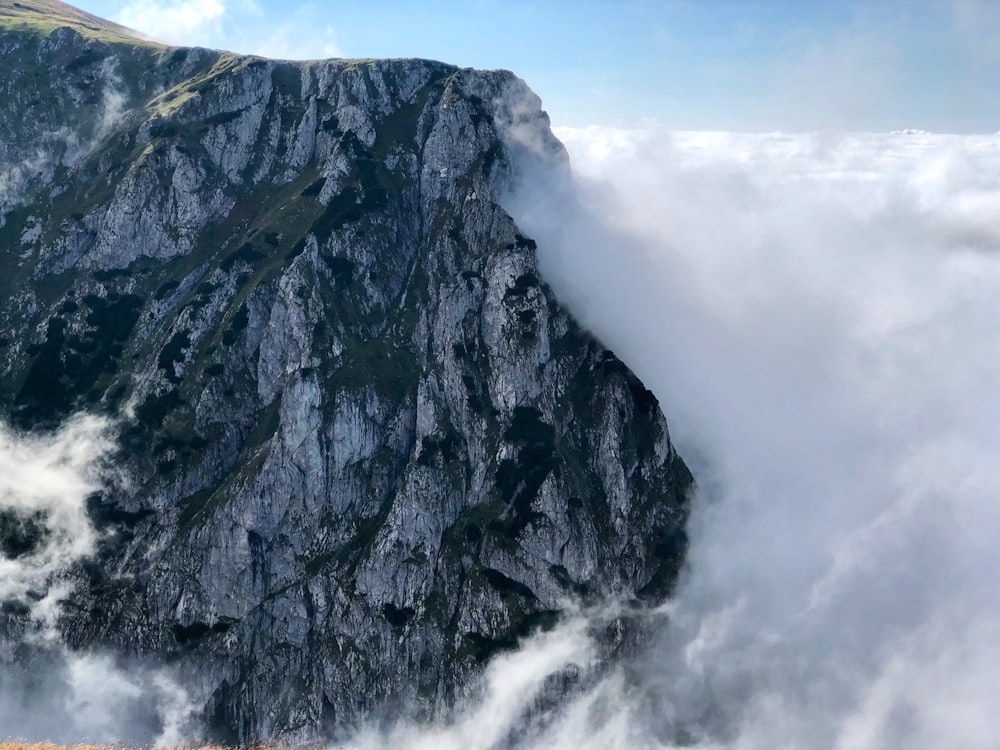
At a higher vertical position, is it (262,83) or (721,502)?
(262,83)

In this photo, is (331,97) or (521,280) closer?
(521,280)

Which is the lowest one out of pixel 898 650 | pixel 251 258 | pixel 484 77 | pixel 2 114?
pixel 898 650

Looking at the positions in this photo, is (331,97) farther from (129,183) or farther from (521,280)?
(521,280)

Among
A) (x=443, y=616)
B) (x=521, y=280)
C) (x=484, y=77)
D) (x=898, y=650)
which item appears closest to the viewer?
(x=443, y=616)

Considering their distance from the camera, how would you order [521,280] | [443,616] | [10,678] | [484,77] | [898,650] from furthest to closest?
[484,77] < [898,650] < [521,280] < [443,616] < [10,678]

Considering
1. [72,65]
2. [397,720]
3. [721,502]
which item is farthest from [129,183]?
[721,502]

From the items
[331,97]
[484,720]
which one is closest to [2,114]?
[331,97]

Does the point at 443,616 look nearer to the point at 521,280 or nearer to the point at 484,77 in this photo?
the point at 521,280
